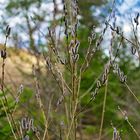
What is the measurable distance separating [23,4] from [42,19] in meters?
0.42

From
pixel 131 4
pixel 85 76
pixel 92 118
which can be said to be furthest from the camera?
pixel 92 118

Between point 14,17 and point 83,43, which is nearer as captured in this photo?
point 14,17

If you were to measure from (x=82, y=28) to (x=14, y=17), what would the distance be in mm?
2439

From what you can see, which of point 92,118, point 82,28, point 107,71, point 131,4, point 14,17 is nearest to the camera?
point 107,71

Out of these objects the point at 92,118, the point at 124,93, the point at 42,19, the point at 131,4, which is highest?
the point at 42,19

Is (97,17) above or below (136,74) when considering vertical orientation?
above

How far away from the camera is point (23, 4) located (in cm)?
764

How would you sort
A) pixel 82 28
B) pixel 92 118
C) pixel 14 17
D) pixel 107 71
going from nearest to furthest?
pixel 107 71
pixel 14 17
pixel 82 28
pixel 92 118

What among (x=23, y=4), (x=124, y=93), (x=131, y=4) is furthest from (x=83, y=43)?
(x=131, y=4)

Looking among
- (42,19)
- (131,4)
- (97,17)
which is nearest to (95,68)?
(97,17)

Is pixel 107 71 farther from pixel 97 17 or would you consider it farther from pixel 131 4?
pixel 97 17

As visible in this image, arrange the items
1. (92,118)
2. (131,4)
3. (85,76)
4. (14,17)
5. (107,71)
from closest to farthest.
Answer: (107,71)
(131,4)
(14,17)
(85,76)
(92,118)

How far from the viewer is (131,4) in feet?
11.3

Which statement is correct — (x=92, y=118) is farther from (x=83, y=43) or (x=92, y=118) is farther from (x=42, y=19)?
(x=42, y=19)
